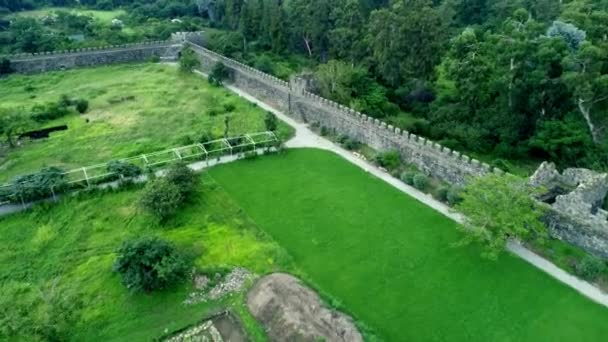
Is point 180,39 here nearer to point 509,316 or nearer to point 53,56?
point 53,56

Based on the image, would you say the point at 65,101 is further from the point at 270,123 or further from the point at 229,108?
the point at 270,123

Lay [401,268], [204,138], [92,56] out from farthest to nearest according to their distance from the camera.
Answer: [92,56], [204,138], [401,268]

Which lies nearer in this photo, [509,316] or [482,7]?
[509,316]

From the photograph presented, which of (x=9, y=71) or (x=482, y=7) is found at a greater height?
(x=482, y=7)

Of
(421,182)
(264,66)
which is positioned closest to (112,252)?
(421,182)

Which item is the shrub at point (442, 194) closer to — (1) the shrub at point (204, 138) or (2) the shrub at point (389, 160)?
Answer: (2) the shrub at point (389, 160)

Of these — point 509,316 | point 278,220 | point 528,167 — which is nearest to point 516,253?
point 509,316

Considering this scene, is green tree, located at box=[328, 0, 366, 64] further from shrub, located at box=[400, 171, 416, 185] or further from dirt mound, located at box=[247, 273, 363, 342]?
dirt mound, located at box=[247, 273, 363, 342]

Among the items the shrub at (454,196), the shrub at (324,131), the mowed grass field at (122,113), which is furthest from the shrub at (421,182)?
the mowed grass field at (122,113)
